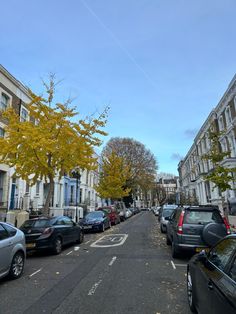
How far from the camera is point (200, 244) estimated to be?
879cm

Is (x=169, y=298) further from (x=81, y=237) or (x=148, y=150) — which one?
(x=148, y=150)

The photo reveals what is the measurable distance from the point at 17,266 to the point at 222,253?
5.71 metres

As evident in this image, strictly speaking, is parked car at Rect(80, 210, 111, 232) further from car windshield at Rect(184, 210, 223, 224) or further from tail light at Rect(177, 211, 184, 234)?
car windshield at Rect(184, 210, 223, 224)

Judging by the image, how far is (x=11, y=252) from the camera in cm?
707

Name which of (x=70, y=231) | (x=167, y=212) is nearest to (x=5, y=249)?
(x=70, y=231)

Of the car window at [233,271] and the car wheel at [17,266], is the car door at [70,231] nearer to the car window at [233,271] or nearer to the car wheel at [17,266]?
the car wheel at [17,266]

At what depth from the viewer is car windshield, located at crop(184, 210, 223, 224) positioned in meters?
9.14

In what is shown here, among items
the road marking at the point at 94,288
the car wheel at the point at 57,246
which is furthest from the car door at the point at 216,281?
the car wheel at the point at 57,246

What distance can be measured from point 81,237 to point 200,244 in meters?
7.18

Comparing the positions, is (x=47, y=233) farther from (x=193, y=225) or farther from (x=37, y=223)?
(x=193, y=225)

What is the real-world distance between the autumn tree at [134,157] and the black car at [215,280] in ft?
147

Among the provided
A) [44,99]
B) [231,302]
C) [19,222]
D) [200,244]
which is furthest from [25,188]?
[231,302]

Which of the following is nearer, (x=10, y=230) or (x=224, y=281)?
(x=224, y=281)

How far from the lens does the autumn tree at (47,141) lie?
45.8 ft
